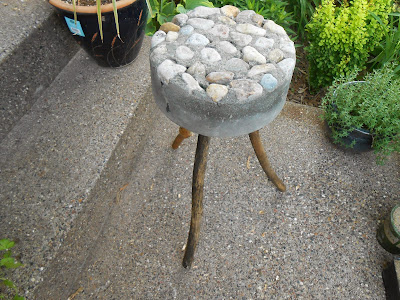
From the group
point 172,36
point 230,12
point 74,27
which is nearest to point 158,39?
point 172,36

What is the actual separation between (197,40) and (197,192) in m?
0.61

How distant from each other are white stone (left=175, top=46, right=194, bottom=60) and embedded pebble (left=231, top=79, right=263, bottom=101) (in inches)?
8.4

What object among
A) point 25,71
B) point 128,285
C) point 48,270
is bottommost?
point 128,285

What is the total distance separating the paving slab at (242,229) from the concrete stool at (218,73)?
41 centimetres

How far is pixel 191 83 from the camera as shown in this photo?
104 centimetres

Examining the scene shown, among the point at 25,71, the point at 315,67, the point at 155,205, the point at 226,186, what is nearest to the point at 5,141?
the point at 25,71

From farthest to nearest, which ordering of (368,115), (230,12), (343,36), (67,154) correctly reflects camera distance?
(343,36) < (368,115) < (67,154) < (230,12)

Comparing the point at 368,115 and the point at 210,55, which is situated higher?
the point at 210,55

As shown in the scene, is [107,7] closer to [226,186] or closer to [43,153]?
[43,153]

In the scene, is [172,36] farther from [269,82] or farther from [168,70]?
[269,82]

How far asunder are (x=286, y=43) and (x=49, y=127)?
1.24m

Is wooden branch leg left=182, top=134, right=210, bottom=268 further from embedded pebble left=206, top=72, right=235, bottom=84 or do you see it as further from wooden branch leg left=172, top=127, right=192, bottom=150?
wooden branch leg left=172, top=127, right=192, bottom=150

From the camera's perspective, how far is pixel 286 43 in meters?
1.22

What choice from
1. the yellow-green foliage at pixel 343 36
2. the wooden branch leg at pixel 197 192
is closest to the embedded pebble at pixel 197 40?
the wooden branch leg at pixel 197 192
